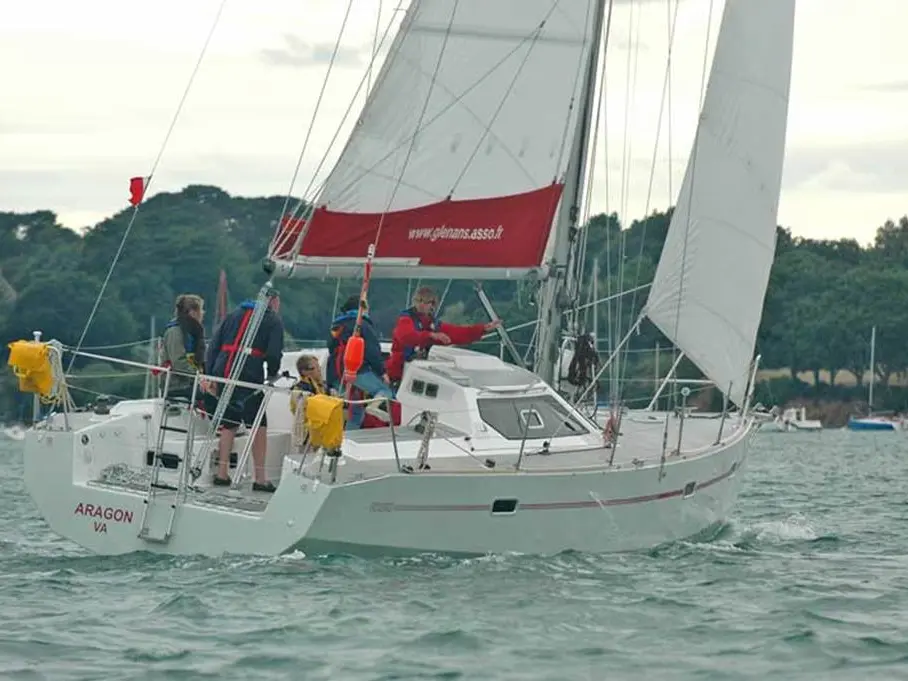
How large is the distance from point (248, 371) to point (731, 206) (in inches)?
188

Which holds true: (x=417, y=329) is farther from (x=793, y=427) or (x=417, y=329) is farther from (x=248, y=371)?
→ (x=793, y=427)

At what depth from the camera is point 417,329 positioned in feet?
54.3

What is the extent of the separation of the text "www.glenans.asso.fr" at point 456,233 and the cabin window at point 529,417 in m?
1.53

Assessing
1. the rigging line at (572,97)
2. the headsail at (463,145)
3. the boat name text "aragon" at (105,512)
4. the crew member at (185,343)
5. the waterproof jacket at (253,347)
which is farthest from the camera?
the rigging line at (572,97)

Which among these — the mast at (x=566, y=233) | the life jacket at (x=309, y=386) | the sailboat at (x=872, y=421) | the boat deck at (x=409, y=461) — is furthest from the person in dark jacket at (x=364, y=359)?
the sailboat at (x=872, y=421)

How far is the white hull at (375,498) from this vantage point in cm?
1414

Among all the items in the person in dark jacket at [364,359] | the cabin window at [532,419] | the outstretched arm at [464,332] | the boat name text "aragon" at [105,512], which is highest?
the outstretched arm at [464,332]

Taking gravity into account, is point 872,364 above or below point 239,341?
above

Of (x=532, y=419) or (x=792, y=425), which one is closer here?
(x=532, y=419)

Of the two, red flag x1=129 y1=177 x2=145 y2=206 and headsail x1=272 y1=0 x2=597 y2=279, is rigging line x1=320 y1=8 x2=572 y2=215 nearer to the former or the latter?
headsail x1=272 y1=0 x2=597 y2=279

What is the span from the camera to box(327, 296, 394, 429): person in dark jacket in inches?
619

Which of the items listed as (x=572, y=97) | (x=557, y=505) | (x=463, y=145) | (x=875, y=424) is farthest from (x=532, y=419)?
(x=875, y=424)

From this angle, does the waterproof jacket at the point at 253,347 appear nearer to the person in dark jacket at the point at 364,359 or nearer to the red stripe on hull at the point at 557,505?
the person in dark jacket at the point at 364,359

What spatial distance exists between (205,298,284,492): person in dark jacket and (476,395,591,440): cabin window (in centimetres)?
157
